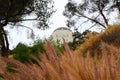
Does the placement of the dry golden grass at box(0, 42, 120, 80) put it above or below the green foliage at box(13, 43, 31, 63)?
above

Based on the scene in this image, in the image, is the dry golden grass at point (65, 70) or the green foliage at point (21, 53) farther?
the green foliage at point (21, 53)

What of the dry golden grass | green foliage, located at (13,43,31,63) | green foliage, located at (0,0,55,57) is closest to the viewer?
the dry golden grass

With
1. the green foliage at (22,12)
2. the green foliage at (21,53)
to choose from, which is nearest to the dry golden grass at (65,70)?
the green foliage at (21,53)

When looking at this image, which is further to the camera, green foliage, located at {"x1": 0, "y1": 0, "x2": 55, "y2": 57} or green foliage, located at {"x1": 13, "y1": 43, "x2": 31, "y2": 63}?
green foliage, located at {"x1": 0, "y1": 0, "x2": 55, "y2": 57}

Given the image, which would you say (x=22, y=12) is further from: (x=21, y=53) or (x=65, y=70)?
(x=65, y=70)

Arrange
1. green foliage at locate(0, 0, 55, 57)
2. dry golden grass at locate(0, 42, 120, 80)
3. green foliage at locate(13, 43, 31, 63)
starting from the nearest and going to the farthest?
1. dry golden grass at locate(0, 42, 120, 80)
2. green foliage at locate(13, 43, 31, 63)
3. green foliage at locate(0, 0, 55, 57)

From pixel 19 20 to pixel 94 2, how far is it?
771cm

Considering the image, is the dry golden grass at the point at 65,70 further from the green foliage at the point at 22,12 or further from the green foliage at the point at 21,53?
the green foliage at the point at 22,12

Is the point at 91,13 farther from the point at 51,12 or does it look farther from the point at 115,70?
the point at 115,70

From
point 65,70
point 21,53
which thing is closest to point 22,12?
point 21,53

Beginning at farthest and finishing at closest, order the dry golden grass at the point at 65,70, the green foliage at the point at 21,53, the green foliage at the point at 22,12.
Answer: the green foliage at the point at 22,12
the green foliage at the point at 21,53
the dry golden grass at the point at 65,70

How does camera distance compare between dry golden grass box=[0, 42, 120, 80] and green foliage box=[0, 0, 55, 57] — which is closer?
dry golden grass box=[0, 42, 120, 80]

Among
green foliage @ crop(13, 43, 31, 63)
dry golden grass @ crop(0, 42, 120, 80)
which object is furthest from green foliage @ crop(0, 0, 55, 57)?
dry golden grass @ crop(0, 42, 120, 80)

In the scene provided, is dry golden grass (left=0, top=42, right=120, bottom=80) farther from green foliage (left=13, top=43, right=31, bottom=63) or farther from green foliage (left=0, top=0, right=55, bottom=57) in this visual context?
green foliage (left=0, top=0, right=55, bottom=57)
